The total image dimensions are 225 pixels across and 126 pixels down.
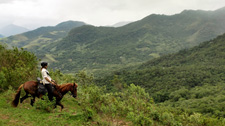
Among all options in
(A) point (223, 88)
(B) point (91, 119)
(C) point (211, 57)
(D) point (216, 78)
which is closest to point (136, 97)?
(B) point (91, 119)

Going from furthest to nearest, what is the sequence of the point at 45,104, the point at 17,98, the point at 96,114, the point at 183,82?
the point at 183,82 < the point at 17,98 < the point at 96,114 < the point at 45,104

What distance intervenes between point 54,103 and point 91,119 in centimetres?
304

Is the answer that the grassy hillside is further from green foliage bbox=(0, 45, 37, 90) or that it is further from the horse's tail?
green foliage bbox=(0, 45, 37, 90)

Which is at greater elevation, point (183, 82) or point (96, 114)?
point (96, 114)

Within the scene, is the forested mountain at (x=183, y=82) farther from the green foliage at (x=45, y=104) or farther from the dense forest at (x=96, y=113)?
the green foliage at (x=45, y=104)

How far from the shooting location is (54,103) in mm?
11914

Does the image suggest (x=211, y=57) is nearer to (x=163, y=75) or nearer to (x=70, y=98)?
(x=163, y=75)

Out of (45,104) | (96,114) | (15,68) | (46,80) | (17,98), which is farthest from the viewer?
(15,68)

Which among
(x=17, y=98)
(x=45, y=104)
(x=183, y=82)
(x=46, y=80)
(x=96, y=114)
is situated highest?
(x=46, y=80)

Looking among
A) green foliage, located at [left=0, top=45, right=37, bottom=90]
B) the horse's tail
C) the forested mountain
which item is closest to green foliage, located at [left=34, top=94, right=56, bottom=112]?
the horse's tail

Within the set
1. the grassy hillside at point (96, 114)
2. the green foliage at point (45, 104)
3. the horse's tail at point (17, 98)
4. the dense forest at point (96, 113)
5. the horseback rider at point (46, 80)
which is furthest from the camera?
the horse's tail at point (17, 98)

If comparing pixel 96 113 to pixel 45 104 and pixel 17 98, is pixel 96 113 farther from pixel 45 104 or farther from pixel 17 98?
pixel 17 98

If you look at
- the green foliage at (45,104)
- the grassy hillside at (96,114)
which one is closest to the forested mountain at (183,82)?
the grassy hillside at (96,114)

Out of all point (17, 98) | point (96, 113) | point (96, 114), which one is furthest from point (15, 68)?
point (96, 114)
